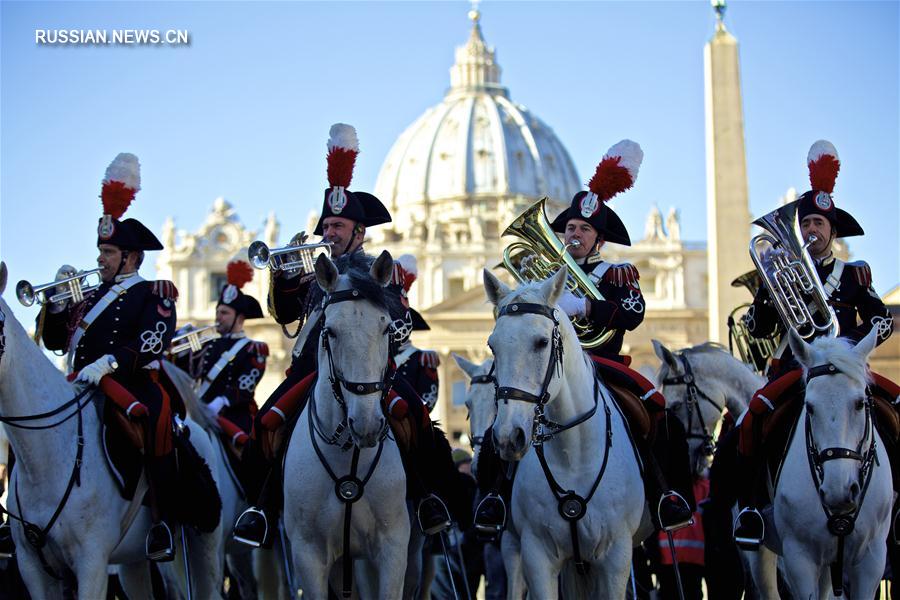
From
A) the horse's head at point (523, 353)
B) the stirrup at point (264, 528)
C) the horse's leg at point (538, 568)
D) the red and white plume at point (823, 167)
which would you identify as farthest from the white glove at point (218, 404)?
the red and white plume at point (823, 167)

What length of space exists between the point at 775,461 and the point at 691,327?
245 feet

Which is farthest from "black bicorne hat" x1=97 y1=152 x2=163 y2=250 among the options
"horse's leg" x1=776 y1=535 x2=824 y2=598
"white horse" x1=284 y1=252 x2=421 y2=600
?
"horse's leg" x1=776 y1=535 x2=824 y2=598

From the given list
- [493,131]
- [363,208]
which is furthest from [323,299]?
[493,131]

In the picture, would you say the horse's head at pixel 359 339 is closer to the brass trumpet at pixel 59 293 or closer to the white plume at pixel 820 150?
the brass trumpet at pixel 59 293

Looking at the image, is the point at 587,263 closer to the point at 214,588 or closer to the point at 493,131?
the point at 214,588

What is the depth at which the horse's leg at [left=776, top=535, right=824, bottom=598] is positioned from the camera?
7969 millimetres

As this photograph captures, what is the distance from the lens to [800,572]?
801 centimetres

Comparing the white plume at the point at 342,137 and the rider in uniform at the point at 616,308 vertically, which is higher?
the white plume at the point at 342,137

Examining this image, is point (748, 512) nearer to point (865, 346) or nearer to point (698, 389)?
point (865, 346)

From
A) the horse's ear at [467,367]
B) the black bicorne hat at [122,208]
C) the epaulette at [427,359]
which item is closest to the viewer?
the black bicorne hat at [122,208]

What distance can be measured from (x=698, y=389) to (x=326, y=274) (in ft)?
14.0

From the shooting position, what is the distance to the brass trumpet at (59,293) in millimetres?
9070

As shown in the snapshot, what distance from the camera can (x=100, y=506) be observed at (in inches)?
324

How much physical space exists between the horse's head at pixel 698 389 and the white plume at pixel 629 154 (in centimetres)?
166
